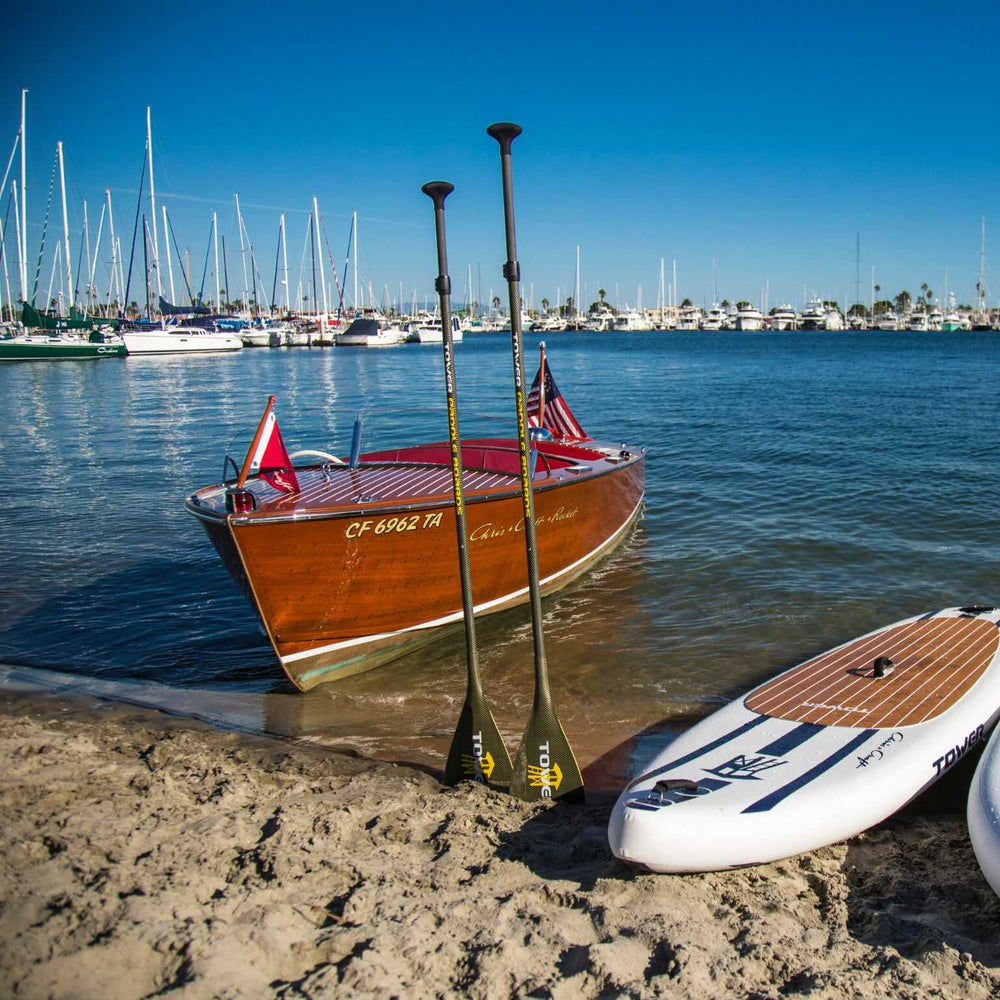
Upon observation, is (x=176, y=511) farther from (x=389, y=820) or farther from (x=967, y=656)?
(x=967, y=656)

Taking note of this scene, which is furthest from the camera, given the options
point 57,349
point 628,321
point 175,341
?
point 628,321

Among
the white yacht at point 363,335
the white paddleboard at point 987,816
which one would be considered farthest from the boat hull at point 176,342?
the white paddleboard at point 987,816

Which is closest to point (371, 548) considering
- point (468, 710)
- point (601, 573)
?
point (468, 710)

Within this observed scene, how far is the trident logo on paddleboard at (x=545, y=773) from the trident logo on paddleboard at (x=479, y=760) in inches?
12.7

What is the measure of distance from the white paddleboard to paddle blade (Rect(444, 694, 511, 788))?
2.58 m

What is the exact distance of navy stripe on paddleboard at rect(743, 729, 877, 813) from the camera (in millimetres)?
4375

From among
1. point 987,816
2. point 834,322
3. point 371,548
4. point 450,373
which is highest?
point 834,322

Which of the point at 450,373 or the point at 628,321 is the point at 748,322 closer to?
the point at 628,321

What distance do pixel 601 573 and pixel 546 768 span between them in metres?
6.06

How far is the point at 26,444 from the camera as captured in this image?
23.2m

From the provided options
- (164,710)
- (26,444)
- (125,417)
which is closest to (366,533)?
(164,710)

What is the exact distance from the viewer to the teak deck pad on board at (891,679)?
18.5 feet

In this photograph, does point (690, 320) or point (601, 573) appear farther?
point (690, 320)

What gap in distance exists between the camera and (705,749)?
16.9 feet
